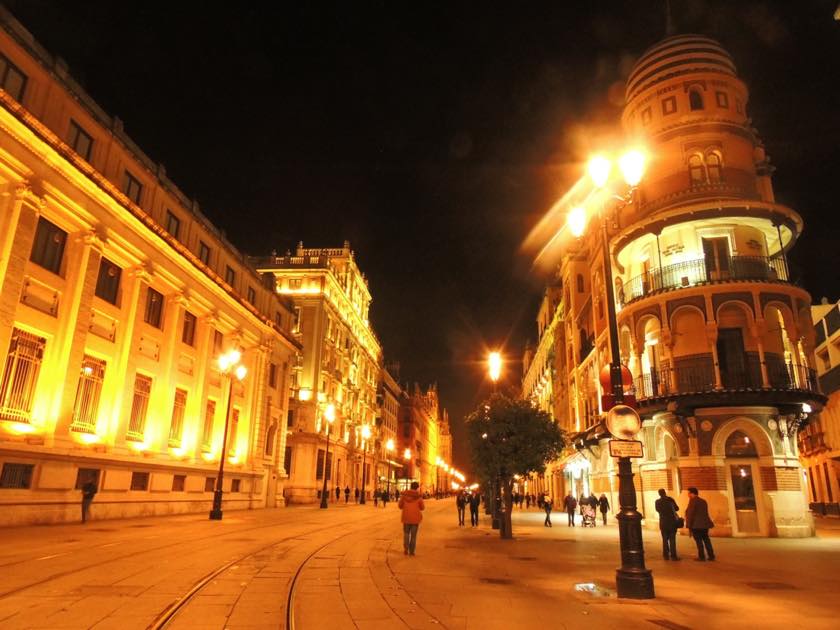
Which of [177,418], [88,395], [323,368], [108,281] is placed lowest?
[177,418]

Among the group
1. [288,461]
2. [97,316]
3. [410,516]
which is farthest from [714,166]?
[288,461]

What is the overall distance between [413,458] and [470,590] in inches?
4550

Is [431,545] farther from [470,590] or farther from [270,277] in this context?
[270,277]

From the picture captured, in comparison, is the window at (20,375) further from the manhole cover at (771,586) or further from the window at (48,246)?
the manhole cover at (771,586)

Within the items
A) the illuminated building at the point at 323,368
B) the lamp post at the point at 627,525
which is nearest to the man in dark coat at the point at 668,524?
the lamp post at the point at 627,525

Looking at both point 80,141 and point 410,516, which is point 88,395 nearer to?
point 80,141

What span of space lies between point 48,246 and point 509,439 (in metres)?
19.9

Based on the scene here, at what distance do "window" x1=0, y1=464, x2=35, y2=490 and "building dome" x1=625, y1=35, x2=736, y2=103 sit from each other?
31875 mm

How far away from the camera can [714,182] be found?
2612cm

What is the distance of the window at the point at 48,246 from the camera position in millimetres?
21516

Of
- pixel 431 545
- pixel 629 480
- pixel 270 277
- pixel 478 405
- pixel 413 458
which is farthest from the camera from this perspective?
pixel 413 458

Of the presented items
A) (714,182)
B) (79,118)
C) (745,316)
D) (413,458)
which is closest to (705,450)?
(745,316)

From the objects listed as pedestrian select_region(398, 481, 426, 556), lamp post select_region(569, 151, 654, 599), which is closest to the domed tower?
pedestrian select_region(398, 481, 426, 556)

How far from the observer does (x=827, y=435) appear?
4131cm
